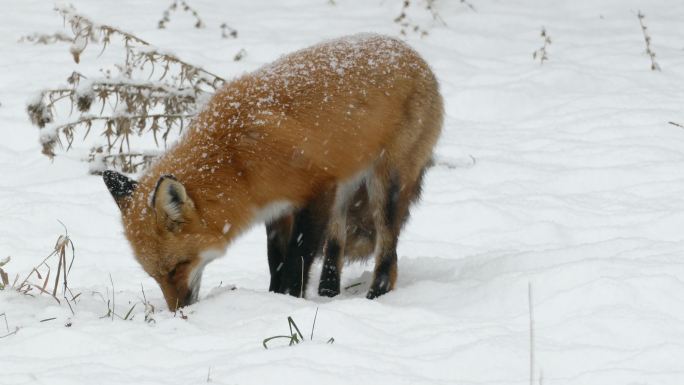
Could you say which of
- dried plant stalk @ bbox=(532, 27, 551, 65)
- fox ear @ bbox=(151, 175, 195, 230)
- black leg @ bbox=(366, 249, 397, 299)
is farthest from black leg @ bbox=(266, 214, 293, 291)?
dried plant stalk @ bbox=(532, 27, 551, 65)

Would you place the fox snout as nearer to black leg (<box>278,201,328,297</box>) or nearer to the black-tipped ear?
the black-tipped ear

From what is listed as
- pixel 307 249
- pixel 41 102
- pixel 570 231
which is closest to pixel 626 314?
pixel 307 249

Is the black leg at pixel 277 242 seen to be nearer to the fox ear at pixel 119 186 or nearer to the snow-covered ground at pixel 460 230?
the snow-covered ground at pixel 460 230

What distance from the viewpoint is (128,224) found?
4.95m

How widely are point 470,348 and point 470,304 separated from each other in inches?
41.8

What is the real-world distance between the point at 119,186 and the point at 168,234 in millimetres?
462

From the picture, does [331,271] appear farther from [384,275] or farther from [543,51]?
[543,51]

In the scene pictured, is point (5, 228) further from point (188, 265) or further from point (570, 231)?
point (570, 231)

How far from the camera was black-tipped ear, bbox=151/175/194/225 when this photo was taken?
4648mm

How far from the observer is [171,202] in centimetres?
479

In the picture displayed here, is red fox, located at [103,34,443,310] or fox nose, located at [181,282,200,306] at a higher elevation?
red fox, located at [103,34,443,310]

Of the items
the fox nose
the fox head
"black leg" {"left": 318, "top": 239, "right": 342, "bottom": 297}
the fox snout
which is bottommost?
"black leg" {"left": 318, "top": 239, "right": 342, "bottom": 297}

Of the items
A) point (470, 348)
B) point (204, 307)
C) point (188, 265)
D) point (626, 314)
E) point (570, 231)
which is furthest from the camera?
point (570, 231)

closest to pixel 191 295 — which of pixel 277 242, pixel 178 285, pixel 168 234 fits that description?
pixel 178 285
